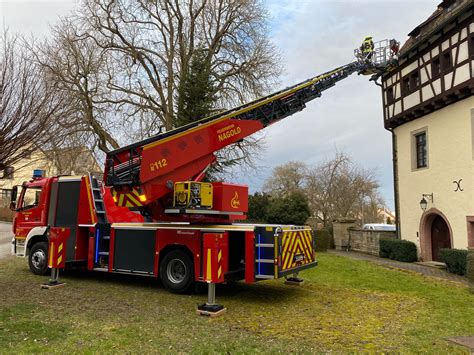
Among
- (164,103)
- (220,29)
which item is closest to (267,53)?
(220,29)

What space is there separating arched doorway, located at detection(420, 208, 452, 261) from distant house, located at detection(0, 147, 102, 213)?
13761 mm

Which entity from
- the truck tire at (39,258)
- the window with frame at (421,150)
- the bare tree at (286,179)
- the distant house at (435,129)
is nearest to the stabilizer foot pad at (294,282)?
the truck tire at (39,258)

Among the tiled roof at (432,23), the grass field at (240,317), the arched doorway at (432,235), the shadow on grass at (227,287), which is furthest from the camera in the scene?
the arched doorway at (432,235)

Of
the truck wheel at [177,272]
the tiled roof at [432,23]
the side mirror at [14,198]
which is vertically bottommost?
the truck wheel at [177,272]

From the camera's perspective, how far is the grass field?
5.83 metres

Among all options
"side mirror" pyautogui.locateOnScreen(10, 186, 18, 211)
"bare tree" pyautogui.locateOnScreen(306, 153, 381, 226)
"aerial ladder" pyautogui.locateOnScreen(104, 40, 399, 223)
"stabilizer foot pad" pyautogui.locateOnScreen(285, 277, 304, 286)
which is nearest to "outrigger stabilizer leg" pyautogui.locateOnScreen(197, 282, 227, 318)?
"aerial ladder" pyautogui.locateOnScreen(104, 40, 399, 223)

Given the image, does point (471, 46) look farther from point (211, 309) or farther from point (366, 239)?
point (211, 309)

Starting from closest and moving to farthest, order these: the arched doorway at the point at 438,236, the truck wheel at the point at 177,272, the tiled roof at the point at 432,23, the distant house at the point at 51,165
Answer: the distant house at the point at 51,165, the truck wheel at the point at 177,272, the tiled roof at the point at 432,23, the arched doorway at the point at 438,236

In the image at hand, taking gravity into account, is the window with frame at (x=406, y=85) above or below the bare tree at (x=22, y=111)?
above

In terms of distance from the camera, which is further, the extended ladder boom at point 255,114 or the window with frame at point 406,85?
the window with frame at point 406,85

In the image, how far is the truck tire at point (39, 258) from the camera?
1171 cm

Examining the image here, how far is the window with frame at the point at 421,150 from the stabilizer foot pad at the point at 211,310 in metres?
13.7

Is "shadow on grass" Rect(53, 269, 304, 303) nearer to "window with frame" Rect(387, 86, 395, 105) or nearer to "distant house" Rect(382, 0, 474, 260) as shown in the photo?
"distant house" Rect(382, 0, 474, 260)

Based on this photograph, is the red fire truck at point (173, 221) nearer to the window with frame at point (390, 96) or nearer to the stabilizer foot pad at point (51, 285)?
the stabilizer foot pad at point (51, 285)
